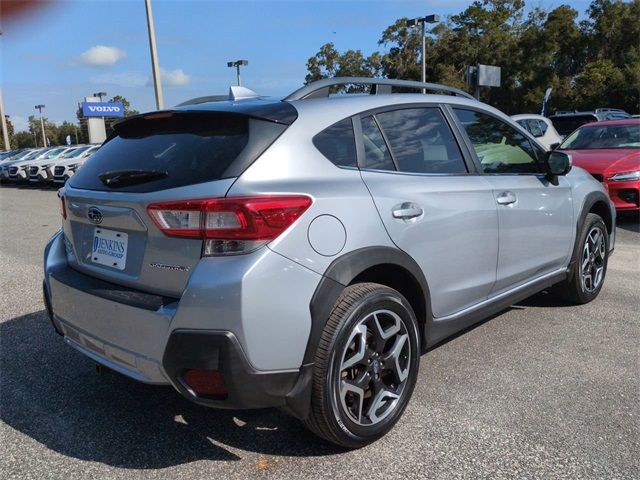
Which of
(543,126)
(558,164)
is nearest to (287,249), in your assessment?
(558,164)

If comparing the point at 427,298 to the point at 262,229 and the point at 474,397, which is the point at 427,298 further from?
the point at 262,229

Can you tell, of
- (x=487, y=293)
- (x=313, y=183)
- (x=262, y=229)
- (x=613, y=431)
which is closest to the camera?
(x=262, y=229)

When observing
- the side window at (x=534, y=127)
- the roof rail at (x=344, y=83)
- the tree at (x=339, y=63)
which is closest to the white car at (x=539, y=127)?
the side window at (x=534, y=127)

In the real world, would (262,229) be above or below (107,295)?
above

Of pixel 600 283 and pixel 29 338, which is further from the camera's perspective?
A: pixel 600 283

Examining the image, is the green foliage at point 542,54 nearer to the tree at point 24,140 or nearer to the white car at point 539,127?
the white car at point 539,127

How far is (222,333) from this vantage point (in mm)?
2191

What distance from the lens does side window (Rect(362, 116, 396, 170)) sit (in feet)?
9.27

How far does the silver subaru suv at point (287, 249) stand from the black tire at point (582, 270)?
128 cm

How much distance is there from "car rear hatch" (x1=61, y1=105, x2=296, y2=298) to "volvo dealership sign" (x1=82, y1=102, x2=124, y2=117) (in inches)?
1234

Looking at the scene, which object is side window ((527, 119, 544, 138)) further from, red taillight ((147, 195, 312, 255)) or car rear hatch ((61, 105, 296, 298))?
red taillight ((147, 195, 312, 255))

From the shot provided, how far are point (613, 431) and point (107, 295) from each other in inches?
102

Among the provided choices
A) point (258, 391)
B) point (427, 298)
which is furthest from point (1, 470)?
point (427, 298)

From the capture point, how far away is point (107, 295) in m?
2.53
